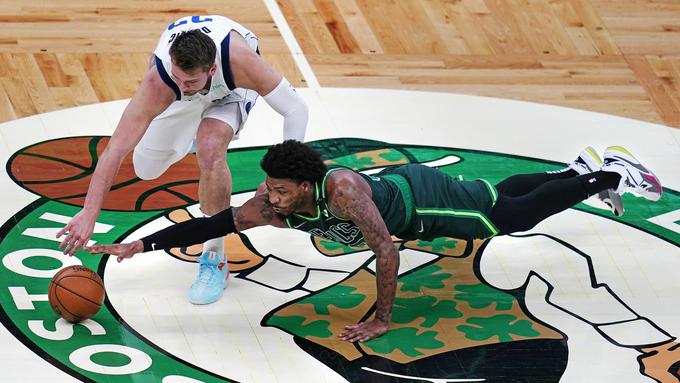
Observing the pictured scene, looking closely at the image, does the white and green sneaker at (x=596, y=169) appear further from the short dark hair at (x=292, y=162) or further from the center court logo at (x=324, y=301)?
the short dark hair at (x=292, y=162)

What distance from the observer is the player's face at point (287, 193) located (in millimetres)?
4957

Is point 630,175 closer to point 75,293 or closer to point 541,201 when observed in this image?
point 541,201

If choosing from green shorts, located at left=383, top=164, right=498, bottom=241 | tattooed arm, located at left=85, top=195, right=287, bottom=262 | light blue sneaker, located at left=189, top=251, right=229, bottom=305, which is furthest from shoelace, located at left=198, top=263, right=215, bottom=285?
green shorts, located at left=383, top=164, right=498, bottom=241

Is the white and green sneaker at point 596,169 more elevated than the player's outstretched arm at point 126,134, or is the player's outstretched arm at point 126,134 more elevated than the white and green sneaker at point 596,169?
the player's outstretched arm at point 126,134

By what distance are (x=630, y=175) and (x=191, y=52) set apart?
2420 mm

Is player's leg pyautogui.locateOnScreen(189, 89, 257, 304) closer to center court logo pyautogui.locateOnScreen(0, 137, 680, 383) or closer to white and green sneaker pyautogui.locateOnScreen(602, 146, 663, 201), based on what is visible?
center court logo pyautogui.locateOnScreen(0, 137, 680, 383)

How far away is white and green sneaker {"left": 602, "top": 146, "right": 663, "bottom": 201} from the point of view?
6020 millimetres

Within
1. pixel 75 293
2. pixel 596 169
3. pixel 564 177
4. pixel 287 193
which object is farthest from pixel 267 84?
pixel 596 169

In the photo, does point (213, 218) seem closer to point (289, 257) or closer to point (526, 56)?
point (289, 257)

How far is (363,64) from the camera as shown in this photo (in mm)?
8492

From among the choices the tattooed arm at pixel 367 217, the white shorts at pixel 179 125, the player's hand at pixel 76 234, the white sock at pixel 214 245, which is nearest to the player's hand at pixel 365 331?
the tattooed arm at pixel 367 217

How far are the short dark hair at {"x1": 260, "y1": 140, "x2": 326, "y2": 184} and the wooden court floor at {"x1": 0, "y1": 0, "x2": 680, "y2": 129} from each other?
305 centimetres

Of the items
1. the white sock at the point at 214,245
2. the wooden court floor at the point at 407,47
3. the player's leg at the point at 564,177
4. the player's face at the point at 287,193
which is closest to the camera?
the player's face at the point at 287,193

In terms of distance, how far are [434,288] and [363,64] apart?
3.01 m
